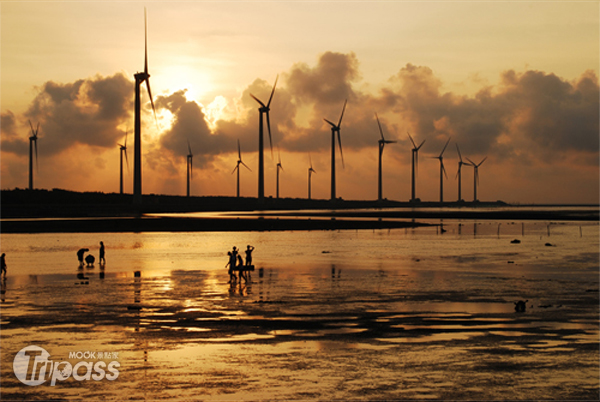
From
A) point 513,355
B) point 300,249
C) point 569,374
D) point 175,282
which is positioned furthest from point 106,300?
point 300,249

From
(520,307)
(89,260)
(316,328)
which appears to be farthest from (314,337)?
(89,260)

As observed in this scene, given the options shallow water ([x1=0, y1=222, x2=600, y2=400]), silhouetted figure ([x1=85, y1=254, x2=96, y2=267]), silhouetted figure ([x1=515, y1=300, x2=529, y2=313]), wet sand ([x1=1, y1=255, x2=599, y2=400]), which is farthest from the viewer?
silhouetted figure ([x1=85, y1=254, x2=96, y2=267])

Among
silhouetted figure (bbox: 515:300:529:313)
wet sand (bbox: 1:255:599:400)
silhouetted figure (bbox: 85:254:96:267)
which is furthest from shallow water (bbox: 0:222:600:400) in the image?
silhouetted figure (bbox: 85:254:96:267)

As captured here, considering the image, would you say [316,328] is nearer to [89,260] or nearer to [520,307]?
[520,307]

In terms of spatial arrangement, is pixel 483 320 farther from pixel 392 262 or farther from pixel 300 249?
pixel 300 249

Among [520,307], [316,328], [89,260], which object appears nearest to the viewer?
[316,328]

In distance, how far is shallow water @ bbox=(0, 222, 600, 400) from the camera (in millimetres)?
16281

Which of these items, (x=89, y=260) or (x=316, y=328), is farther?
(x=89, y=260)

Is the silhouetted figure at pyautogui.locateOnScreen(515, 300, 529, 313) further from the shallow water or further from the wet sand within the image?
the wet sand

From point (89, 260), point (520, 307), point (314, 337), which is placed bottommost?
point (314, 337)

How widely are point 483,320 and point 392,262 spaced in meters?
23.8

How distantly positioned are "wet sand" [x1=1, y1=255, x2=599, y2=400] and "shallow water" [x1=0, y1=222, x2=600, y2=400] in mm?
63

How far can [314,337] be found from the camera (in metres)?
21.5

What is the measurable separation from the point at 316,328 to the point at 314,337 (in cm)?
153
